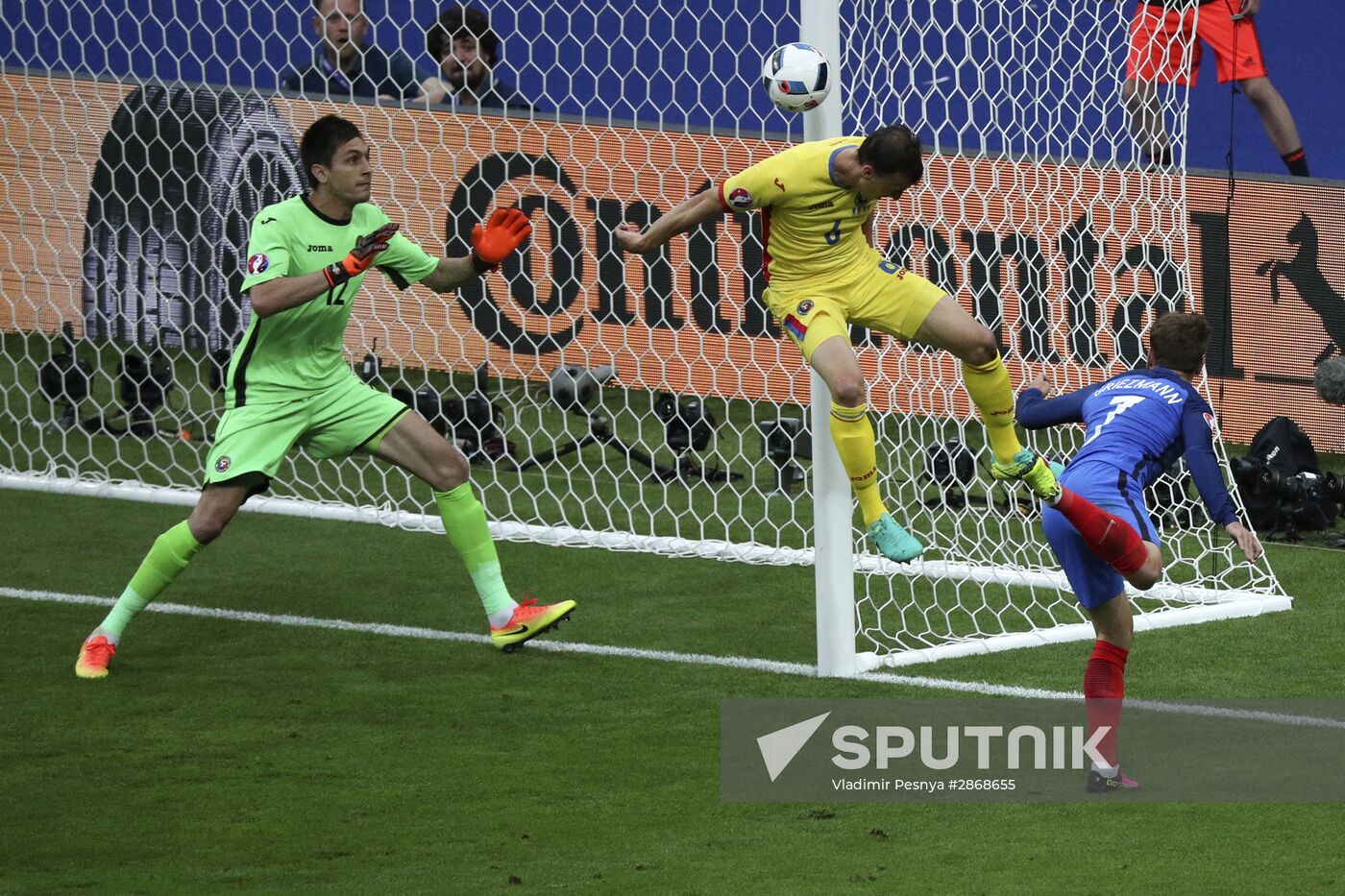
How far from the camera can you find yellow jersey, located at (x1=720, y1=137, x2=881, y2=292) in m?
6.31

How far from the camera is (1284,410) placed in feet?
34.9

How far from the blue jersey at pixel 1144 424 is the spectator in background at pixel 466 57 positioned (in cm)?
480

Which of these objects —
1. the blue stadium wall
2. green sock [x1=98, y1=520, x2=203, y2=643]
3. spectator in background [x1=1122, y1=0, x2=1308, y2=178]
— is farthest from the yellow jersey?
the blue stadium wall

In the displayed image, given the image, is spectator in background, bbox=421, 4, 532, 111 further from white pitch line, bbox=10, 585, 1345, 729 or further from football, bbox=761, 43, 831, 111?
football, bbox=761, 43, 831, 111

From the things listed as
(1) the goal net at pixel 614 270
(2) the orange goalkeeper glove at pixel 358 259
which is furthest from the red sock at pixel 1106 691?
(2) the orange goalkeeper glove at pixel 358 259

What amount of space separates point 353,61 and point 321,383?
13.0ft

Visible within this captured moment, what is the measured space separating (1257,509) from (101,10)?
7113mm

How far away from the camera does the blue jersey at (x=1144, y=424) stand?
18.3ft

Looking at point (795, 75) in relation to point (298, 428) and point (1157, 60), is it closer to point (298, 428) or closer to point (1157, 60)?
point (298, 428)

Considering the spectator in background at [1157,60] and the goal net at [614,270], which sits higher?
the spectator in background at [1157,60]

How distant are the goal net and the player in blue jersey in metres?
1.38

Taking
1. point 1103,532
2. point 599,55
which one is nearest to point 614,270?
point 599,55

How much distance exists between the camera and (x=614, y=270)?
33.7 ft
